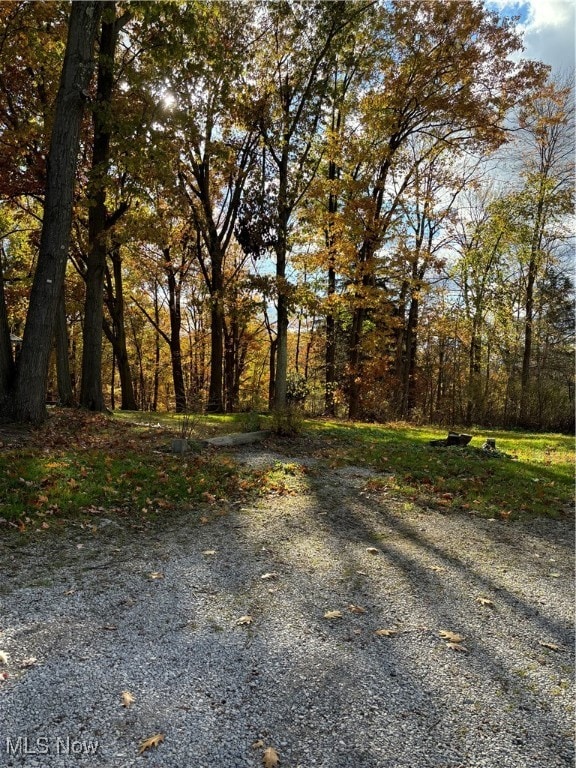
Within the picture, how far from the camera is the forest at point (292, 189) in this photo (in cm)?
887

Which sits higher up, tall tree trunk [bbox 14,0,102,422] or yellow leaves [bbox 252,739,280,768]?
tall tree trunk [bbox 14,0,102,422]

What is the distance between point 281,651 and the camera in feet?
9.39

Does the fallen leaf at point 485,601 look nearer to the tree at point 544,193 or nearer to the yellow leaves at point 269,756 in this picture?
the yellow leaves at point 269,756

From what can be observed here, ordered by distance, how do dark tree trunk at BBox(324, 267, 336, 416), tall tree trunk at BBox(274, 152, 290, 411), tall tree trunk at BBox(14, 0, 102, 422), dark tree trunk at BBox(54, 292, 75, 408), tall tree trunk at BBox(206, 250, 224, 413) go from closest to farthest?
tall tree trunk at BBox(14, 0, 102, 422)
dark tree trunk at BBox(54, 292, 75, 408)
tall tree trunk at BBox(274, 152, 290, 411)
tall tree trunk at BBox(206, 250, 224, 413)
dark tree trunk at BBox(324, 267, 336, 416)

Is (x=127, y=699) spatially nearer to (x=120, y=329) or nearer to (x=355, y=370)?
(x=355, y=370)

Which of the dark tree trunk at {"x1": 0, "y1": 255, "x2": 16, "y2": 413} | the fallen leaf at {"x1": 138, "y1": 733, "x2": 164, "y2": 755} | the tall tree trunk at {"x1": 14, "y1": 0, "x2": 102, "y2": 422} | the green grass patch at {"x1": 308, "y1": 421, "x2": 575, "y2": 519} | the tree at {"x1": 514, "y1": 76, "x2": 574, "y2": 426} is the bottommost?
the fallen leaf at {"x1": 138, "y1": 733, "x2": 164, "y2": 755}

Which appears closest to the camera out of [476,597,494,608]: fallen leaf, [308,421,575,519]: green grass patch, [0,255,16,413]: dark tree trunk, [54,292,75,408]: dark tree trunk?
[476,597,494,608]: fallen leaf

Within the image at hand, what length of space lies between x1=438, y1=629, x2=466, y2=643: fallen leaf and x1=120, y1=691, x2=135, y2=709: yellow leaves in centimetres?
202

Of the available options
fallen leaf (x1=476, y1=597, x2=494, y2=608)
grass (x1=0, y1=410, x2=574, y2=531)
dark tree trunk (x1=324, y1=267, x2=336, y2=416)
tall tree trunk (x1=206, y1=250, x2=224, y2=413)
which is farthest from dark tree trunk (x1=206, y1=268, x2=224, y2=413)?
fallen leaf (x1=476, y1=597, x2=494, y2=608)

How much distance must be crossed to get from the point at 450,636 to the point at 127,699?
209cm

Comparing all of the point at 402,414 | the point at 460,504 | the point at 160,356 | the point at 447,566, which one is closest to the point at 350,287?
the point at 402,414

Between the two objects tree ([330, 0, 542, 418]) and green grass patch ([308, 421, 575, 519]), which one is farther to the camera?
tree ([330, 0, 542, 418])

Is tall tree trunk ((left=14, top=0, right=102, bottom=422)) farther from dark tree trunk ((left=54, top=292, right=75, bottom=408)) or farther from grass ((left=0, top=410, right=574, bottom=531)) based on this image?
dark tree trunk ((left=54, top=292, right=75, bottom=408))

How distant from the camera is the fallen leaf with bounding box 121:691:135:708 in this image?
7.48ft
